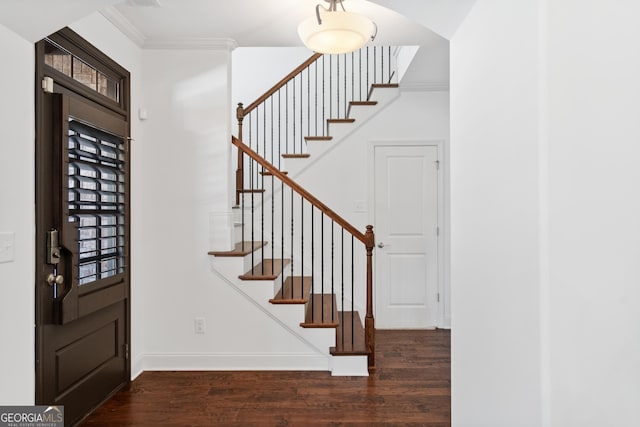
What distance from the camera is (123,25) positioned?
2.73 m

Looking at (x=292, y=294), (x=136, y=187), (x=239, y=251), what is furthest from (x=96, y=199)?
(x=292, y=294)

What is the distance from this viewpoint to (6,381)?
5.64ft

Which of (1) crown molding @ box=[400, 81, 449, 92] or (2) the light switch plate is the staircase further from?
(2) the light switch plate

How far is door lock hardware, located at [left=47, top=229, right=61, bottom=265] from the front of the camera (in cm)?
198

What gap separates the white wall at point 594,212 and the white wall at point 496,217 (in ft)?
0.25

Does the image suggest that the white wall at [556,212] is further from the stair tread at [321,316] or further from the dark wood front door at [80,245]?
the dark wood front door at [80,245]

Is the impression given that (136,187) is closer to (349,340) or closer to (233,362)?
(233,362)

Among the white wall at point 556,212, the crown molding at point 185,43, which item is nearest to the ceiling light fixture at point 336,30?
the white wall at point 556,212

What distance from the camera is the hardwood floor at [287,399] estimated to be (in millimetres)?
2379

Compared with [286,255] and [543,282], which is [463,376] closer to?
[543,282]

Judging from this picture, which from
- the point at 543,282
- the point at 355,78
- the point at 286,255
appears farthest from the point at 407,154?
the point at 543,282

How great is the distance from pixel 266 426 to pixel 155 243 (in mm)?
1653

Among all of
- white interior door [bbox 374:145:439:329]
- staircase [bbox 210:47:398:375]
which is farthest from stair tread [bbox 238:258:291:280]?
white interior door [bbox 374:145:439:329]

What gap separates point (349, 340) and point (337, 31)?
2.34m
